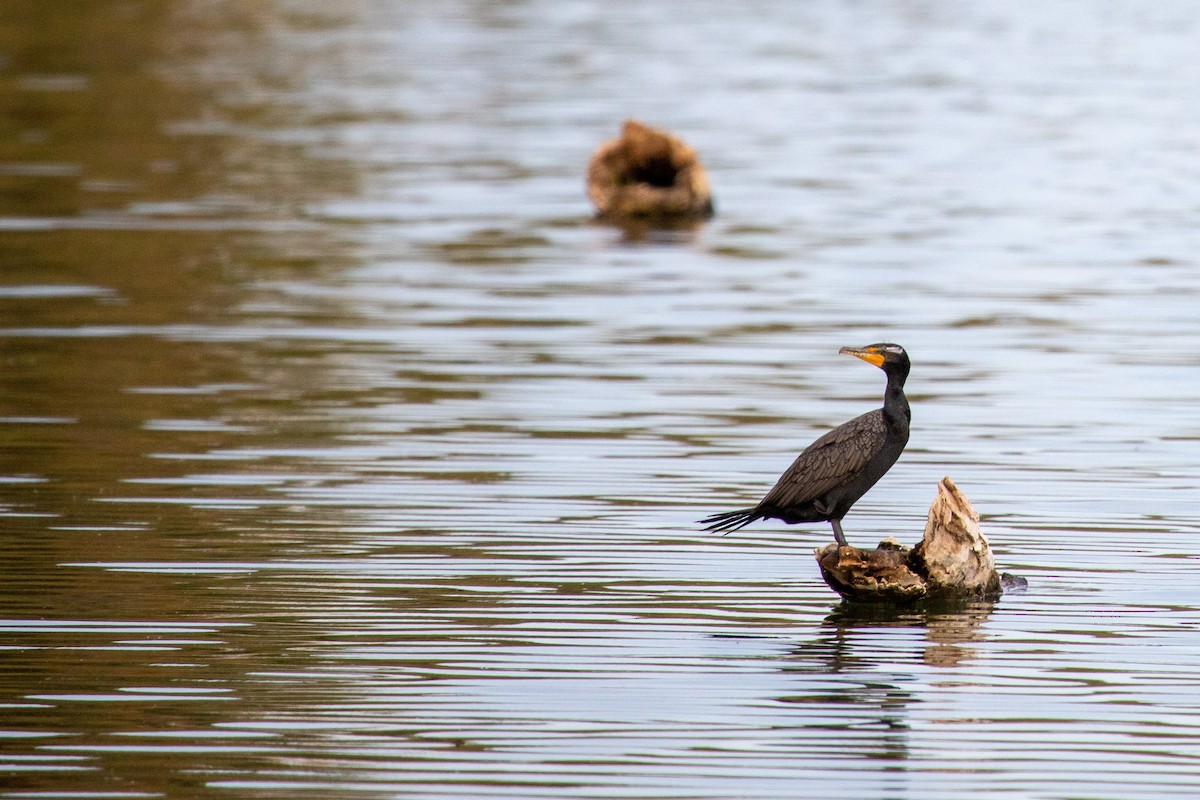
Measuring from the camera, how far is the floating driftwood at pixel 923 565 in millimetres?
9180

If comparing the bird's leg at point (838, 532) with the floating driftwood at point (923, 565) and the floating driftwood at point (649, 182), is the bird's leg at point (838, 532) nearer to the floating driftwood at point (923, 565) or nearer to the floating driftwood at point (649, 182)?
the floating driftwood at point (923, 565)

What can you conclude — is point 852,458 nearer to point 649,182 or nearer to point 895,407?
point 895,407

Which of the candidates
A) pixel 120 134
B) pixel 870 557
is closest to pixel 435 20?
pixel 120 134

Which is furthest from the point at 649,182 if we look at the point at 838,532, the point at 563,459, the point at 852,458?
the point at 852,458

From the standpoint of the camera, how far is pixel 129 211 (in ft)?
76.3

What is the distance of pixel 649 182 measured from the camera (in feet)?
79.4

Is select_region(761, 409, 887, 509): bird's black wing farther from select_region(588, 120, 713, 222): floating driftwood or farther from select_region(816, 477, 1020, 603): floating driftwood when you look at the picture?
select_region(588, 120, 713, 222): floating driftwood

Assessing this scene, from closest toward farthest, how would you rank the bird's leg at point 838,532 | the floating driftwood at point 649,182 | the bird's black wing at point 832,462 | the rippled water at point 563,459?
the rippled water at point 563,459 → the bird's black wing at point 832,462 → the bird's leg at point 838,532 → the floating driftwood at point 649,182

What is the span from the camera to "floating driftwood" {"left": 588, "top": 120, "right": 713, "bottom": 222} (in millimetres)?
23234

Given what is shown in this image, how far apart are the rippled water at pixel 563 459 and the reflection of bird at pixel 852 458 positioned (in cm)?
49

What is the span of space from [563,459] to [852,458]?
3.54 meters

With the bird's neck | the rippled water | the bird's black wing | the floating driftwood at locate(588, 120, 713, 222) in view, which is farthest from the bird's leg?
the floating driftwood at locate(588, 120, 713, 222)

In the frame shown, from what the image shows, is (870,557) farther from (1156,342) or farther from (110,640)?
(1156,342)

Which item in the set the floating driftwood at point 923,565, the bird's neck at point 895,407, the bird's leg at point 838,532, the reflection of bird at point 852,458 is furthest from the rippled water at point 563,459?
the bird's neck at point 895,407
